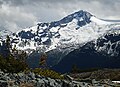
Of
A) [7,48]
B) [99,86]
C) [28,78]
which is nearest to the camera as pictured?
[28,78]

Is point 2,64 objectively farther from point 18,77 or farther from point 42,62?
point 42,62

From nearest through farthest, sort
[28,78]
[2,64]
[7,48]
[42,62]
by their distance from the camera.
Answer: [28,78], [2,64], [42,62], [7,48]

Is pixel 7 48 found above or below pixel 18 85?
above

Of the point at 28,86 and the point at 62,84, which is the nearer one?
the point at 28,86

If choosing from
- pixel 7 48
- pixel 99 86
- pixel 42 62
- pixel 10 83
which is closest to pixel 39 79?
pixel 10 83

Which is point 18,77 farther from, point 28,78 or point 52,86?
point 52,86

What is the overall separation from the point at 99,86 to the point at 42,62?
9252 centimetres

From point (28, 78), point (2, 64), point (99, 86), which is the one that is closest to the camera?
point (28, 78)

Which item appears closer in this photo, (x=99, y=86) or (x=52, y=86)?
(x=52, y=86)

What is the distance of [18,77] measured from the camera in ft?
152

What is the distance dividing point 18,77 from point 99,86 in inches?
620

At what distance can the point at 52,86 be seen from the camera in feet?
149

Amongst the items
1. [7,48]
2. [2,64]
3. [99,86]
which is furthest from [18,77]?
[7,48]

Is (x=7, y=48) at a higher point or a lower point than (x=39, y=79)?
higher
